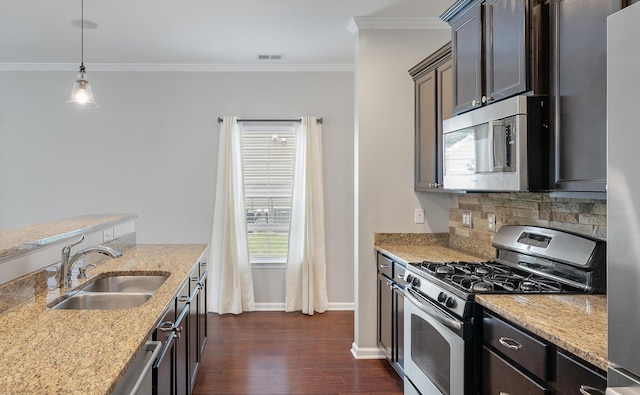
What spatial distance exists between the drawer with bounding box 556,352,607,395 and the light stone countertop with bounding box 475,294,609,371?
0.04m

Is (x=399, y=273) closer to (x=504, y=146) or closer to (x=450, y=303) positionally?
(x=450, y=303)

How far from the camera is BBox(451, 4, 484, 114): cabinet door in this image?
2.22 m

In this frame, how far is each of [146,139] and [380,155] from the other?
2669mm

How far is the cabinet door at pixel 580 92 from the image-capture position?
1498 millimetres

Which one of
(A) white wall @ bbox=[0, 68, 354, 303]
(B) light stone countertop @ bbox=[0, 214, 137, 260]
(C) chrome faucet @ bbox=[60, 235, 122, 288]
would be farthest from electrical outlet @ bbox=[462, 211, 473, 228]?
(B) light stone countertop @ bbox=[0, 214, 137, 260]

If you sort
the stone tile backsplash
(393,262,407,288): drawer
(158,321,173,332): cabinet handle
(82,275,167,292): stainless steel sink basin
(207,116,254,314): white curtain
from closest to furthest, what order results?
(158,321,173,332): cabinet handle → the stone tile backsplash → (82,275,167,292): stainless steel sink basin → (393,262,407,288): drawer → (207,116,254,314): white curtain

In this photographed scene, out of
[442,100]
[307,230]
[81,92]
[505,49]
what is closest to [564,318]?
[505,49]

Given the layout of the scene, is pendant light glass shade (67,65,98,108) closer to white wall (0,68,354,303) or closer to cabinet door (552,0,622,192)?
white wall (0,68,354,303)

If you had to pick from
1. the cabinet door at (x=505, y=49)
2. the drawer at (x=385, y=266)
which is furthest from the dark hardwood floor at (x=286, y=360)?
the cabinet door at (x=505, y=49)

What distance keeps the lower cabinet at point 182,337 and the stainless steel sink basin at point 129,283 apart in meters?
0.19

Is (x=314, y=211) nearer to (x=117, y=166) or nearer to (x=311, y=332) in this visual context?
(x=311, y=332)

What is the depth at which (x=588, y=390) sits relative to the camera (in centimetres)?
116

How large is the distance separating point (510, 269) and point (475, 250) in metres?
0.63

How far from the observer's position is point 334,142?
14.9ft
